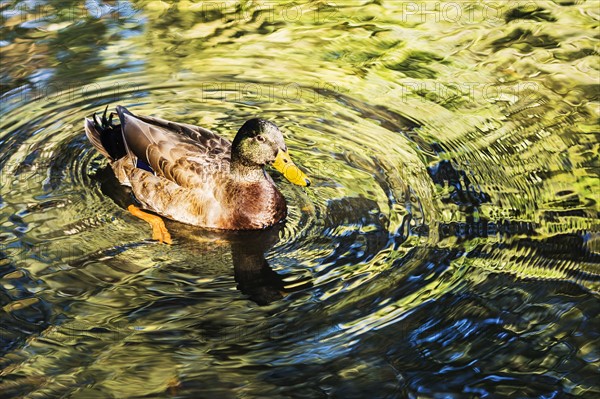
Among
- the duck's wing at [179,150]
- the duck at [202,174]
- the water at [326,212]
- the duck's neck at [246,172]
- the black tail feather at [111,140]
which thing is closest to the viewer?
the water at [326,212]

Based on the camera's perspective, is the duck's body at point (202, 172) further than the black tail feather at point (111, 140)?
No

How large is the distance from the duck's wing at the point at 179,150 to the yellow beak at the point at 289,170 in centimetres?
53

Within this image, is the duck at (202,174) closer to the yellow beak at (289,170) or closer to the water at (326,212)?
the yellow beak at (289,170)

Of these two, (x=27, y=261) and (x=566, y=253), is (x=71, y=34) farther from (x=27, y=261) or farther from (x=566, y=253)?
(x=566, y=253)

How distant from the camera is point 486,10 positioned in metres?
10.9

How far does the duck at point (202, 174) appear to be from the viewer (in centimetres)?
730

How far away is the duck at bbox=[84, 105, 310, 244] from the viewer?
7.30m

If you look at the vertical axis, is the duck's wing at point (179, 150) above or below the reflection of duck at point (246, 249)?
above

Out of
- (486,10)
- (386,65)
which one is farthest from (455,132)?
(486,10)

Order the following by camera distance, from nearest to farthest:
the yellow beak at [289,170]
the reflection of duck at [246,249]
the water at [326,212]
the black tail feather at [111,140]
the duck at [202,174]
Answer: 1. the water at [326,212]
2. the reflection of duck at [246,249]
3. the yellow beak at [289,170]
4. the duck at [202,174]
5. the black tail feather at [111,140]

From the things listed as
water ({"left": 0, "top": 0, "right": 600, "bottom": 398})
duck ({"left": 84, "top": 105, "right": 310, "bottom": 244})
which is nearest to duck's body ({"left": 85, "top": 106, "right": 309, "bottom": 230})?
duck ({"left": 84, "top": 105, "right": 310, "bottom": 244})

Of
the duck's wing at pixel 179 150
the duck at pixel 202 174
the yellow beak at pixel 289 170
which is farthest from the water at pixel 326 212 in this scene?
the duck's wing at pixel 179 150

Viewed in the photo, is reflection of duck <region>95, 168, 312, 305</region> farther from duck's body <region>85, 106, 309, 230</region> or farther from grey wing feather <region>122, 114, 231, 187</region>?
grey wing feather <region>122, 114, 231, 187</region>

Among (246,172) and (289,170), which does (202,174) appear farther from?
(289,170)
